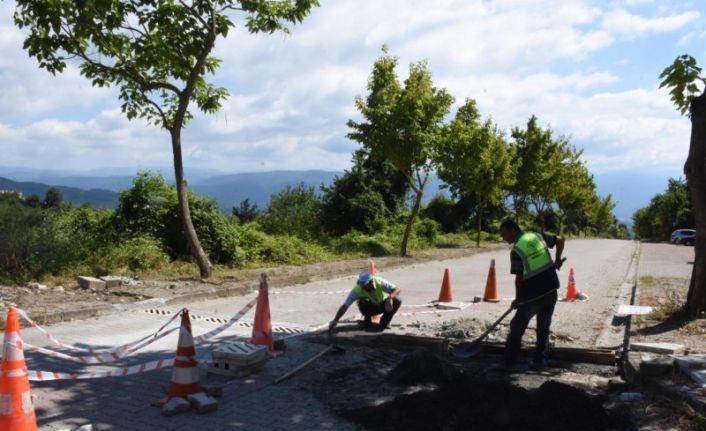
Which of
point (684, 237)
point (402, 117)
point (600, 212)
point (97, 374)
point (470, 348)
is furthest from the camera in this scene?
point (600, 212)

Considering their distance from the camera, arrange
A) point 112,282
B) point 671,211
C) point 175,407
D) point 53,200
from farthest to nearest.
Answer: point 671,211 < point 53,200 < point 112,282 < point 175,407

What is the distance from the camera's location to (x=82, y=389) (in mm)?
5664

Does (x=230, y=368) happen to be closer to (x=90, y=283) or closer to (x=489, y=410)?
(x=489, y=410)

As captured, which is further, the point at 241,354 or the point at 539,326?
the point at 539,326

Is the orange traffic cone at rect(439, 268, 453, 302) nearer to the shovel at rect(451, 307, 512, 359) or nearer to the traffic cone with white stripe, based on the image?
the shovel at rect(451, 307, 512, 359)

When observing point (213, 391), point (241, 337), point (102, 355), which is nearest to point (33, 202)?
point (241, 337)

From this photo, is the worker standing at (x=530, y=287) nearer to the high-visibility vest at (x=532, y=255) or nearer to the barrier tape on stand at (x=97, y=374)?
the high-visibility vest at (x=532, y=255)

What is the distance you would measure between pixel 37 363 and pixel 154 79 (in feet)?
24.2

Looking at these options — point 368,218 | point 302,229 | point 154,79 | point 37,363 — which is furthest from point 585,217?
point 37,363

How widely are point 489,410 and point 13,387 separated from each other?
3.53 m

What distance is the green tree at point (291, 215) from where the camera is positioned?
23.3 metres

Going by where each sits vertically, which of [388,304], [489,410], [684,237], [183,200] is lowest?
[489,410]

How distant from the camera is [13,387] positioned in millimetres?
4387

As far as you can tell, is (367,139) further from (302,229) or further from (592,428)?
(592,428)
